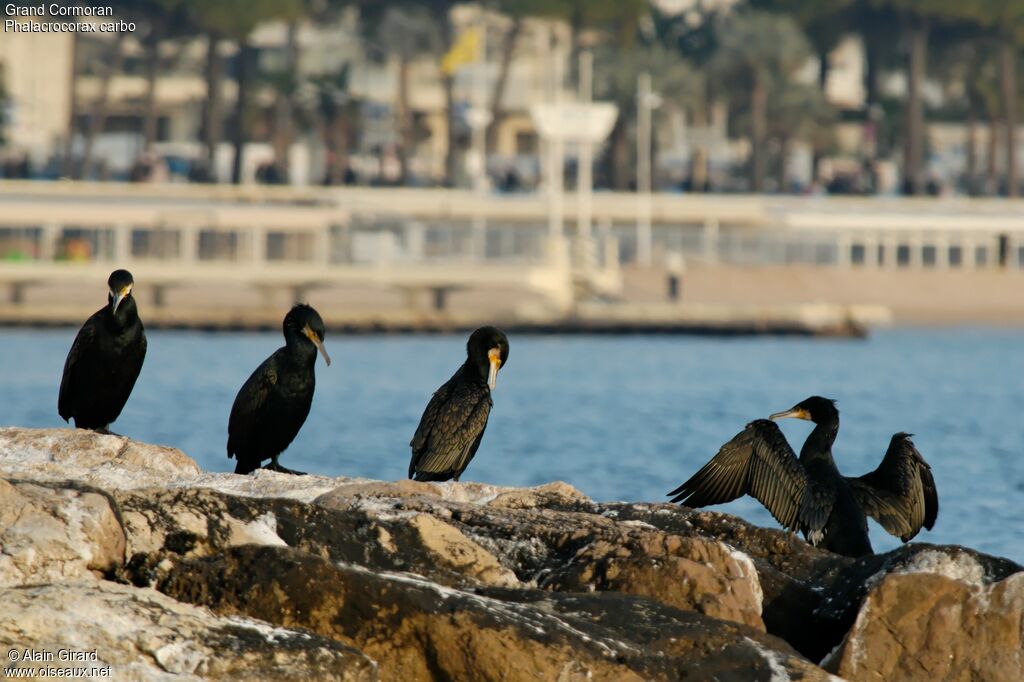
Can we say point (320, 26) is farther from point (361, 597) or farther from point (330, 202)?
point (361, 597)

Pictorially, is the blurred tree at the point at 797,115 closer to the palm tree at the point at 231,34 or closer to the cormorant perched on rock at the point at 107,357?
the palm tree at the point at 231,34

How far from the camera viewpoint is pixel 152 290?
60.7m

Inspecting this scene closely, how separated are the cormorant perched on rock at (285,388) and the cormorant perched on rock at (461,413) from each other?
0.69 meters

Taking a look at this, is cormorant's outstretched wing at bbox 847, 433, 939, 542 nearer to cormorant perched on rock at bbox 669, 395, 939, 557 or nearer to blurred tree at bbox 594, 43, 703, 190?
cormorant perched on rock at bbox 669, 395, 939, 557

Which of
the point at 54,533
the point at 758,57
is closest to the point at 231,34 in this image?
the point at 758,57

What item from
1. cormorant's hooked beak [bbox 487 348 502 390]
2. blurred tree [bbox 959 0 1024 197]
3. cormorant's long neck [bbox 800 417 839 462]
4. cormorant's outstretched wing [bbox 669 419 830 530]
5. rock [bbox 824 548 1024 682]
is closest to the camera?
rock [bbox 824 548 1024 682]

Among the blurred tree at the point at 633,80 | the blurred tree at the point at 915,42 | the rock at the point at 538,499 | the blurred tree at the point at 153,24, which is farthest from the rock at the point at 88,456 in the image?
the blurred tree at the point at 915,42

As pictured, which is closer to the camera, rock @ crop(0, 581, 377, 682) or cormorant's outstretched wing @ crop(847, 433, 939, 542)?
rock @ crop(0, 581, 377, 682)

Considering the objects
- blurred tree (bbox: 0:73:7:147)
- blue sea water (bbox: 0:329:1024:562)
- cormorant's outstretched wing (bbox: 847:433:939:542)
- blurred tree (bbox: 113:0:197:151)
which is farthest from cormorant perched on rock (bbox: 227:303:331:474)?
blurred tree (bbox: 0:73:7:147)

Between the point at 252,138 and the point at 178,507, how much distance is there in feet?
313

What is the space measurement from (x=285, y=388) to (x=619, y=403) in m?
Answer: 29.3

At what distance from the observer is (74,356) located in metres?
12.6

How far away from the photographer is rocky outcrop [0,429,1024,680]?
9.31m

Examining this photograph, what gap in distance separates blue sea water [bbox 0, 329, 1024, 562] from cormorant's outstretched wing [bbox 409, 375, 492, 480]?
22.8 ft
